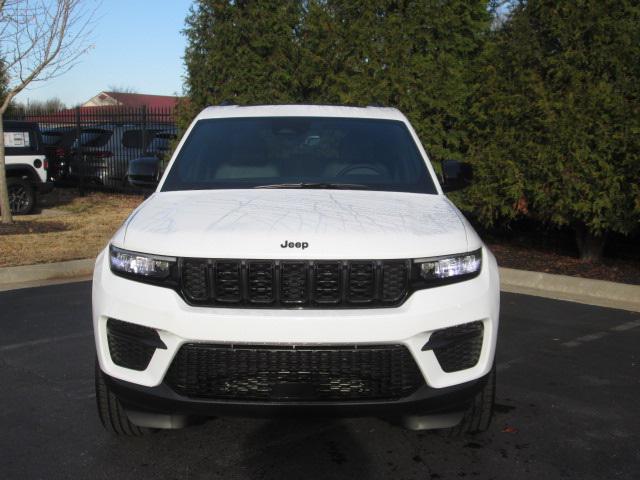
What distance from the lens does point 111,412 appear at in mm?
3629

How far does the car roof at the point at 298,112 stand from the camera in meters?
4.98

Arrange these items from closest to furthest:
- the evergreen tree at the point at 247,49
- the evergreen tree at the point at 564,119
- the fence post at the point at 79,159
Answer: the evergreen tree at the point at 564,119 < the evergreen tree at the point at 247,49 < the fence post at the point at 79,159

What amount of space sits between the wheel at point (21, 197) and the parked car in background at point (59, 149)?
63 cm

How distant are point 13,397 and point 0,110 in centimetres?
931

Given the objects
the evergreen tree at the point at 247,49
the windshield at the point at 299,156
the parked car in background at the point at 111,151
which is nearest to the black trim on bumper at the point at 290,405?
the windshield at the point at 299,156

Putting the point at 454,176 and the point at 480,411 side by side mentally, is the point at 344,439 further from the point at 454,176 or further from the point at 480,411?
the point at 454,176

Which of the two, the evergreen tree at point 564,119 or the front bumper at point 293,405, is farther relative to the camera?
the evergreen tree at point 564,119

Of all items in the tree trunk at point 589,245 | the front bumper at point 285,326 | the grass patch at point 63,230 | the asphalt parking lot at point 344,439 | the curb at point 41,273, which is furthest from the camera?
the grass patch at point 63,230

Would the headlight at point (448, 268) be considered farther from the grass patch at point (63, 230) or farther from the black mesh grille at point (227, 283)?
the grass patch at point (63, 230)

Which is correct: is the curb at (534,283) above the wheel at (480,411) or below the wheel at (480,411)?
below

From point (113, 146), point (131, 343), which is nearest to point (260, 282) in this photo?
point (131, 343)

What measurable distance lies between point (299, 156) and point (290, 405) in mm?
1963

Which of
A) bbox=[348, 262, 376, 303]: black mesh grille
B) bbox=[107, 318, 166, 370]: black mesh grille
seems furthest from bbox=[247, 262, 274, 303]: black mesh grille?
bbox=[107, 318, 166, 370]: black mesh grille

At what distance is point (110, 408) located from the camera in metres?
3.62
